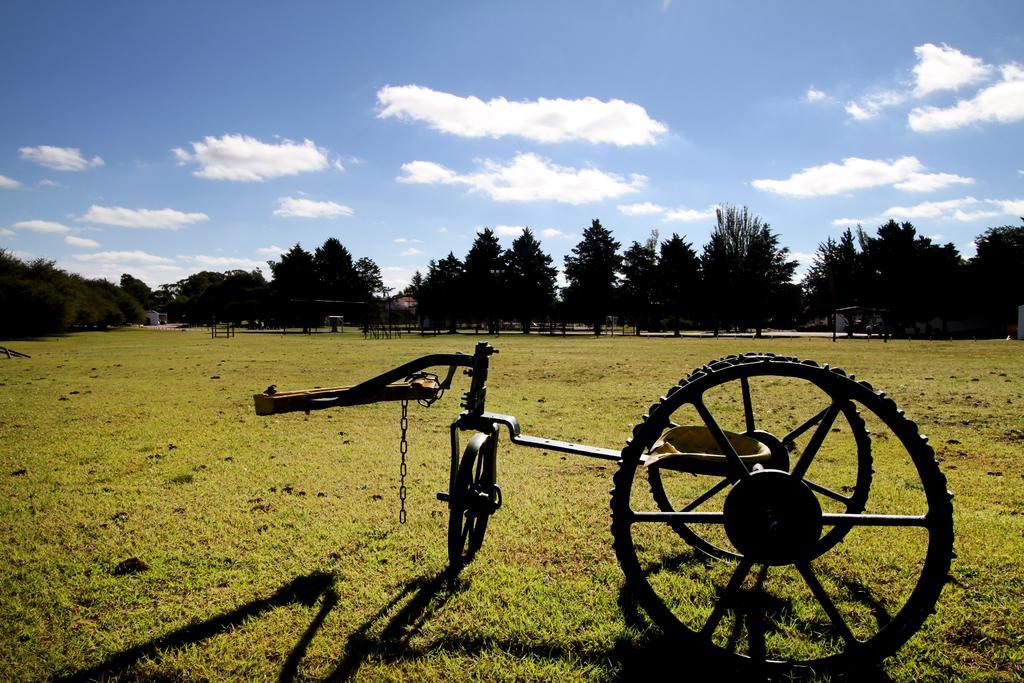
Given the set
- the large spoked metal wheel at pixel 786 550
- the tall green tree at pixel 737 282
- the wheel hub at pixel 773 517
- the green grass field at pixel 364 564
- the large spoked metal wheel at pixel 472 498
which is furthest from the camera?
the tall green tree at pixel 737 282

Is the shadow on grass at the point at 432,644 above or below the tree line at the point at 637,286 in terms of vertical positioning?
below

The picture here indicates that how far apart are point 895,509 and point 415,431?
5.96m

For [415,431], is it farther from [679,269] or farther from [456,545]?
[679,269]

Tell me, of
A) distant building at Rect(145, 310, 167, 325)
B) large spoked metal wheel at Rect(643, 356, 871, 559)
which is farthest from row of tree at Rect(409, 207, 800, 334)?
distant building at Rect(145, 310, 167, 325)

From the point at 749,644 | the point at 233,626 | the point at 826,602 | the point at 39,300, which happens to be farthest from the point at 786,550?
the point at 39,300

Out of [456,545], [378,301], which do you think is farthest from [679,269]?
[456,545]

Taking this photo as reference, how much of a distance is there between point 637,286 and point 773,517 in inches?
2441

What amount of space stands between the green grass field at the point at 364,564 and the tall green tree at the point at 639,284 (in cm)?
5445

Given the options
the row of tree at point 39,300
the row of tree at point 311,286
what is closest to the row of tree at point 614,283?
the row of tree at point 311,286

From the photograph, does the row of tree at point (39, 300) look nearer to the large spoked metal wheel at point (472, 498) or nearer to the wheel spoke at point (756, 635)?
the large spoked metal wheel at point (472, 498)

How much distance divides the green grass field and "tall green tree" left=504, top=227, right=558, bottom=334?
58177 millimetres

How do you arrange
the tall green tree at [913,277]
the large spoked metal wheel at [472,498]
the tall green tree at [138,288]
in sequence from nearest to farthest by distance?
the large spoked metal wheel at [472,498] → the tall green tree at [913,277] → the tall green tree at [138,288]

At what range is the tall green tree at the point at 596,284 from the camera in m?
62.5

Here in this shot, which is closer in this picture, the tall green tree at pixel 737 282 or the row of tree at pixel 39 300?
the row of tree at pixel 39 300
